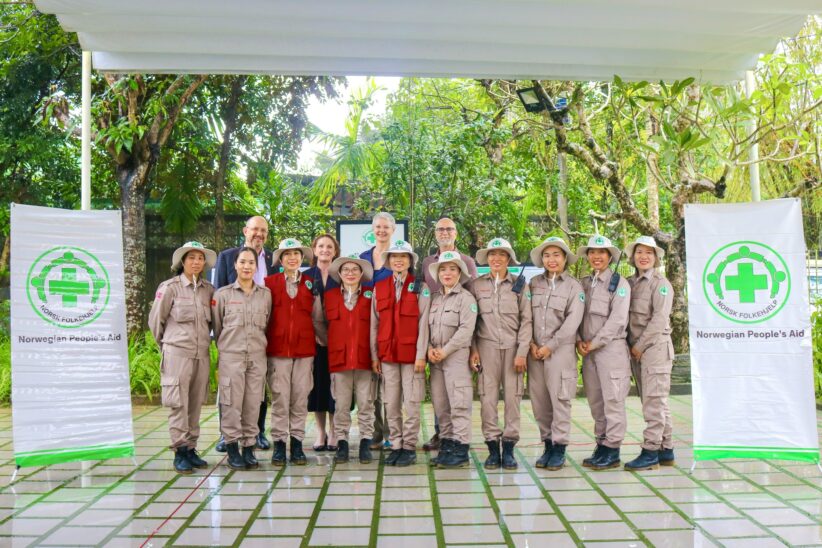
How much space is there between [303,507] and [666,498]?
198 cm

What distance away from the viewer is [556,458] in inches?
193

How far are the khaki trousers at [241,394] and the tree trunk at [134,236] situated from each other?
3866mm

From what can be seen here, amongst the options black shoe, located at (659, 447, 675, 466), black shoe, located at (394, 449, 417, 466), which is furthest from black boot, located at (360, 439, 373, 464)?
black shoe, located at (659, 447, 675, 466)

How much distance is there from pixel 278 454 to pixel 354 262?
1377mm

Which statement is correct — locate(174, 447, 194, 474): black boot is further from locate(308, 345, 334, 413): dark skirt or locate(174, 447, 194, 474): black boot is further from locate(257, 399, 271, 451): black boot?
locate(308, 345, 334, 413): dark skirt

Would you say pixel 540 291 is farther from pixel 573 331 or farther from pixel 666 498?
pixel 666 498

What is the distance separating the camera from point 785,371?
461 cm

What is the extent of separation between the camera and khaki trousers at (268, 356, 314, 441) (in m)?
5.13

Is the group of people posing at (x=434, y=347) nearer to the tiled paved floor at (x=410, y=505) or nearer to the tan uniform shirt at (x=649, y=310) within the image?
the tan uniform shirt at (x=649, y=310)

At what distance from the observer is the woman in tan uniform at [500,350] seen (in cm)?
498

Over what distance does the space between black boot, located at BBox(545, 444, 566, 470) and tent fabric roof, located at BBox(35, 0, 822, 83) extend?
262cm

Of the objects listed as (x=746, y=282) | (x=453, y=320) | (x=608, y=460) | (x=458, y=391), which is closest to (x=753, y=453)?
(x=608, y=460)

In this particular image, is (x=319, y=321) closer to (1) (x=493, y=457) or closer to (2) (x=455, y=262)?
(2) (x=455, y=262)

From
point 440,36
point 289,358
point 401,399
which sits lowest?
Result: point 401,399
